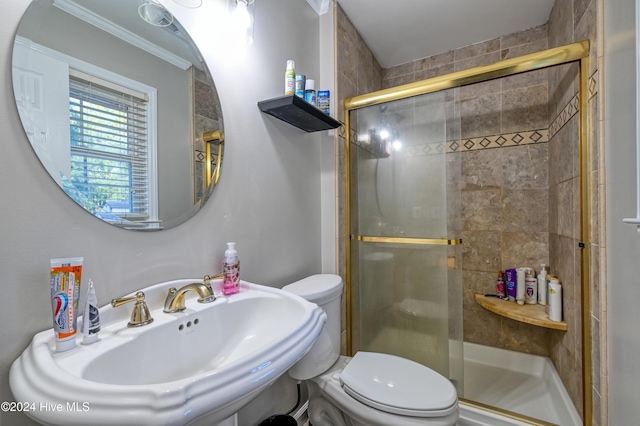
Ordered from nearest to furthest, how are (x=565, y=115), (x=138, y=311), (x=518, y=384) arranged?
(x=138, y=311) < (x=565, y=115) < (x=518, y=384)

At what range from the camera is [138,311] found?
0.71m

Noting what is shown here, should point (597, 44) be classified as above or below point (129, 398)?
above

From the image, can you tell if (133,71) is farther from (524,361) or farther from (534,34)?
(524,361)

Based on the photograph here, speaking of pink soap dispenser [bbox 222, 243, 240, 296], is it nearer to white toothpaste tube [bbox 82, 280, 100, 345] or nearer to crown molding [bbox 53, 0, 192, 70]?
white toothpaste tube [bbox 82, 280, 100, 345]

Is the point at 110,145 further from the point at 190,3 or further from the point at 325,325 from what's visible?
the point at 325,325

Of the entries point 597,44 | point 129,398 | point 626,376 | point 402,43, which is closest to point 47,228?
point 129,398

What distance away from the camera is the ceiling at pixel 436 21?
164cm

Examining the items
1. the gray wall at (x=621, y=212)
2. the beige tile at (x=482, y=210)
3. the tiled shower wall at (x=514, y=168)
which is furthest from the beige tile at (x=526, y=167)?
the gray wall at (x=621, y=212)

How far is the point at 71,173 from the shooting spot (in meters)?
0.66

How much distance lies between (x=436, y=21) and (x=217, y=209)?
6.12 feet

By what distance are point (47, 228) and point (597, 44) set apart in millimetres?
1875

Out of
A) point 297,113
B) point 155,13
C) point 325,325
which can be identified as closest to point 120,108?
point 155,13

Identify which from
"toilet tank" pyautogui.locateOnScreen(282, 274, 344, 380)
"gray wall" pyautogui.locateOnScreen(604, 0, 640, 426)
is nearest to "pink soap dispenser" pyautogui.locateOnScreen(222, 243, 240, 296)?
"toilet tank" pyautogui.locateOnScreen(282, 274, 344, 380)

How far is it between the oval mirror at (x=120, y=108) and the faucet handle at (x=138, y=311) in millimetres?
195
